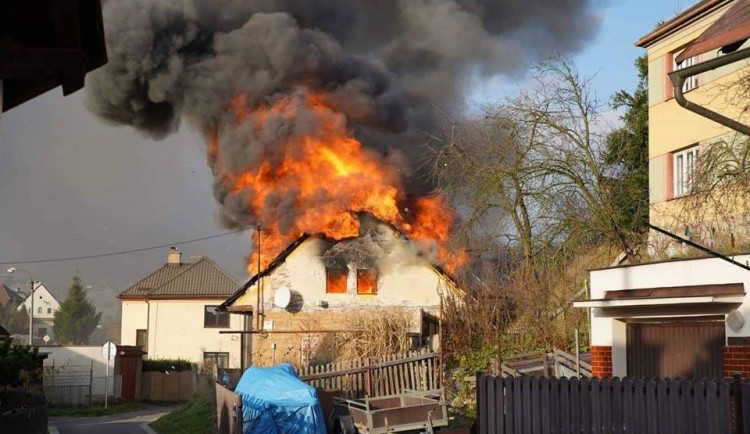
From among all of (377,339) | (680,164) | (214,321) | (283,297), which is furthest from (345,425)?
(214,321)

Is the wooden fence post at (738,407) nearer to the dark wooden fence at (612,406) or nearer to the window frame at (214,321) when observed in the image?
the dark wooden fence at (612,406)

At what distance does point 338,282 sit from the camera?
32094mm

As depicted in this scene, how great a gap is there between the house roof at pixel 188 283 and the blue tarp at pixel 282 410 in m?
38.5

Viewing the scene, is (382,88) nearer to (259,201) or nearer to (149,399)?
(259,201)

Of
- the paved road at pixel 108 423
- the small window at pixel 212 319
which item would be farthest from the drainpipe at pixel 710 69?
the small window at pixel 212 319

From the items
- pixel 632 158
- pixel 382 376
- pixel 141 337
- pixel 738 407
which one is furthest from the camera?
pixel 141 337

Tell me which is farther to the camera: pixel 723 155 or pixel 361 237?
pixel 361 237

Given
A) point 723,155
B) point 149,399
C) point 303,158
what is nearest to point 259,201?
point 303,158

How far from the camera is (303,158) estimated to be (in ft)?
105

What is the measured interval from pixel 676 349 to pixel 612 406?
3400mm

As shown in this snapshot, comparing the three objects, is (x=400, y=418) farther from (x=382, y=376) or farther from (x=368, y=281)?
(x=368, y=281)

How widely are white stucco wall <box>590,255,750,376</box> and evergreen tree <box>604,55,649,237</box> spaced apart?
8.51 metres

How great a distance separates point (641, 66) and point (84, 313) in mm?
101478

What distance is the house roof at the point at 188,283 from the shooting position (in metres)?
57.2
